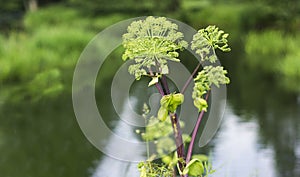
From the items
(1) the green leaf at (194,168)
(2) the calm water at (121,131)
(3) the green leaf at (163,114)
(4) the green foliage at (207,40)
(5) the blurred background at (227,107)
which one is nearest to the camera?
(1) the green leaf at (194,168)

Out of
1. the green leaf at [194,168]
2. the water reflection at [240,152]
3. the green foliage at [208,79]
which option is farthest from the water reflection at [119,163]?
the green leaf at [194,168]

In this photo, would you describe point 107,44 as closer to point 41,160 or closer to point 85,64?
point 85,64

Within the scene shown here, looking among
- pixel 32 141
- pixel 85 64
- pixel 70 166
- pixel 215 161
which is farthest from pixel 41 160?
pixel 85 64

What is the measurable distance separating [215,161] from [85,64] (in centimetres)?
706

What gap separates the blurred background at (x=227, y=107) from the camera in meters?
6.36

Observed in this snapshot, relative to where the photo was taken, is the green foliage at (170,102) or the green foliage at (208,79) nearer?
the green foliage at (170,102)

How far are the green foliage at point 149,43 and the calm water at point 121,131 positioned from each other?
296cm

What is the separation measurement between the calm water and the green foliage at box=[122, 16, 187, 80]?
296cm

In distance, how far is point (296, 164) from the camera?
20.1 feet

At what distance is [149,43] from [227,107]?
6.61 m

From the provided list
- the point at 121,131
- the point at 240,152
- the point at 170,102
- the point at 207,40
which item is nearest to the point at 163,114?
the point at 170,102

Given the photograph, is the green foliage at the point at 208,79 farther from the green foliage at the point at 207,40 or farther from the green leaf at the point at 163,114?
the green leaf at the point at 163,114

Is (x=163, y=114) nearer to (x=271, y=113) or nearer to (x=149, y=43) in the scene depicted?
(x=149, y=43)

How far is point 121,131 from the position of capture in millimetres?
7504
